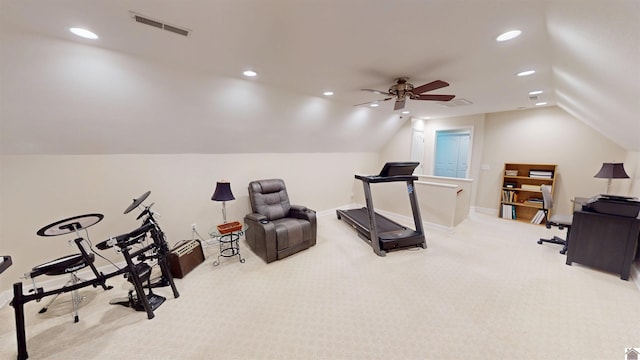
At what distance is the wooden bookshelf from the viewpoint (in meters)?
4.65

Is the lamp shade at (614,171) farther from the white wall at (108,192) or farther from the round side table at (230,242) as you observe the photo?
the round side table at (230,242)

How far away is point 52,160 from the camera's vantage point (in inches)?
→ 93.4

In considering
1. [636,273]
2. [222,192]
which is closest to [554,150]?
[636,273]

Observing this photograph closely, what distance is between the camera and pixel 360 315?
81.0 inches

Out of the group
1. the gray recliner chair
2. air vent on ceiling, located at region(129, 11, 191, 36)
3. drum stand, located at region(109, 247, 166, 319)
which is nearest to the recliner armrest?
the gray recliner chair

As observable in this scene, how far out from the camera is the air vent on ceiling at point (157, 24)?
1.53m

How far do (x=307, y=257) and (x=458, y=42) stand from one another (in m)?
3.00

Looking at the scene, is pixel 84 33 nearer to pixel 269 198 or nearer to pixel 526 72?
pixel 269 198

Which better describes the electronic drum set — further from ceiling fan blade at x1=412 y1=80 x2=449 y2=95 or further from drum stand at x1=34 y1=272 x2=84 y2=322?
ceiling fan blade at x1=412 y1=80 x2=449 y2=95

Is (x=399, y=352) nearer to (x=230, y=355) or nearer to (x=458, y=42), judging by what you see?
(x=230, y=355)

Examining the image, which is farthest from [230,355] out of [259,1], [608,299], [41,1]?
[608,299]

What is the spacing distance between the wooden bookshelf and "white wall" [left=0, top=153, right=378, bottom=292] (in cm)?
507

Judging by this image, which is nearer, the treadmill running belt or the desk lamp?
the desk lamp

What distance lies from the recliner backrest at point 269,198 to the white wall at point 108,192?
1.34 feet
